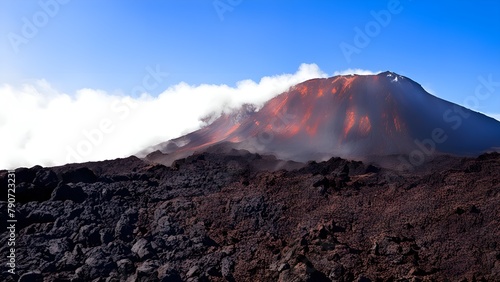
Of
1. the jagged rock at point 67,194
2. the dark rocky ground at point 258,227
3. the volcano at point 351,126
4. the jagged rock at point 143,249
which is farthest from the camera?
the volcano at point 351,126

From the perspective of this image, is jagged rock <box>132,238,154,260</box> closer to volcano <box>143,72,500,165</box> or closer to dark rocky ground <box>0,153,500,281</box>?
dark rocky ground <box>0,153,500,281</box>

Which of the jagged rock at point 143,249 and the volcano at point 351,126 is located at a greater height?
the volcano at point 351,126

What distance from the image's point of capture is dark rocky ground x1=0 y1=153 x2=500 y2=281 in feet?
75.3

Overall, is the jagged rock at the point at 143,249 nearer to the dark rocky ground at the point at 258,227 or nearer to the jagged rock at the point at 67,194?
the dark rocky ground at the point at 258,227

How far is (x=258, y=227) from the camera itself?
93.2ft

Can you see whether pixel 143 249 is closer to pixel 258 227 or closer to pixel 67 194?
pixel 258 227

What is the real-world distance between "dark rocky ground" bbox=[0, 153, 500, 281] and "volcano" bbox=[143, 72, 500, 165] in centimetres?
2493

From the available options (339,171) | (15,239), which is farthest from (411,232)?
(15,239)

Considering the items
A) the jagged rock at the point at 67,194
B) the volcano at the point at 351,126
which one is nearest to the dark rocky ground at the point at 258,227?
the jagged rock at the point at 67,194

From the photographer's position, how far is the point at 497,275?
2088cm

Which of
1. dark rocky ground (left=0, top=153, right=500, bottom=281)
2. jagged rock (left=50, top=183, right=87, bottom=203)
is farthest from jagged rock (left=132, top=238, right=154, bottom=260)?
jagged rock (left=50, top=183, right=87, bottom=203)

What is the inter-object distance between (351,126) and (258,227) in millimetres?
45099

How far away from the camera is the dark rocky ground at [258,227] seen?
2295 centimetres

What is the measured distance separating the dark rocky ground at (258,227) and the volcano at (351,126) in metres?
24.9
